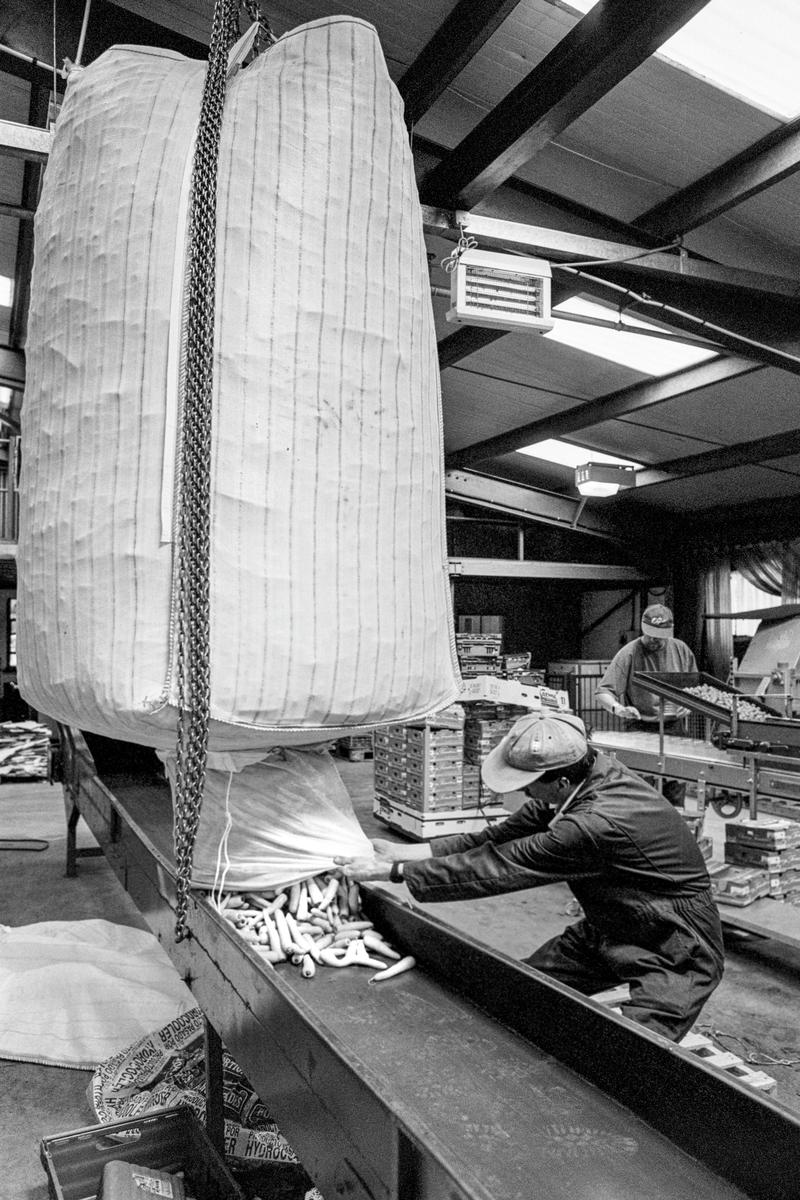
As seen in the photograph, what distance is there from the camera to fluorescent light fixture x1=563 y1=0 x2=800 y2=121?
3.83 meters

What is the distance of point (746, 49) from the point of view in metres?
4.07

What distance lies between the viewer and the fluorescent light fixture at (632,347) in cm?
786

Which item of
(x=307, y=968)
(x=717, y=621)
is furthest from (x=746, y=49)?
(x=717, y=621)

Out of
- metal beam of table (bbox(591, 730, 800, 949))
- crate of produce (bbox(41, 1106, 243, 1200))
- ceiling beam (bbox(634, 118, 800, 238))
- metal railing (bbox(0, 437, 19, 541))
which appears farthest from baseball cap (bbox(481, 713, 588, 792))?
metal railing (bbox(0, 437, 19, 541))

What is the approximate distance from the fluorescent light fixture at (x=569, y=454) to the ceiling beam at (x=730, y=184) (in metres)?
6.19

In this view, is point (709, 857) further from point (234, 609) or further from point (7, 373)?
point (7, 373)

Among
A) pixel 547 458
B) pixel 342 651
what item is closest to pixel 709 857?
pixel 342 651

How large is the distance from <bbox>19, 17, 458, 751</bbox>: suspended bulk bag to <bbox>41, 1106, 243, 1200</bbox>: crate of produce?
1.49 metres

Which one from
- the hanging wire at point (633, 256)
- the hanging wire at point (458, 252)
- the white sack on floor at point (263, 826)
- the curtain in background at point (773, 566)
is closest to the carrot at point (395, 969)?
the white sack on floor at point (263, 826)

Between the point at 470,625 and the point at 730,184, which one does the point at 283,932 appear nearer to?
the point at 730,184

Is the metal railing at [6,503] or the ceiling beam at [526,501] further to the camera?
the ceiling beam at [526,501]

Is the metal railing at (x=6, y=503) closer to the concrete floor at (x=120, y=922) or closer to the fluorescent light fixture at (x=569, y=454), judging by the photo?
the concrete floor at (x=120, y=922)

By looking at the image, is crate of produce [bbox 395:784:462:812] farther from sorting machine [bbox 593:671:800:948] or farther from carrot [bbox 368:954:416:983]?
carrot [bbox 368:954:416:983]

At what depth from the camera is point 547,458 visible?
12898mm
